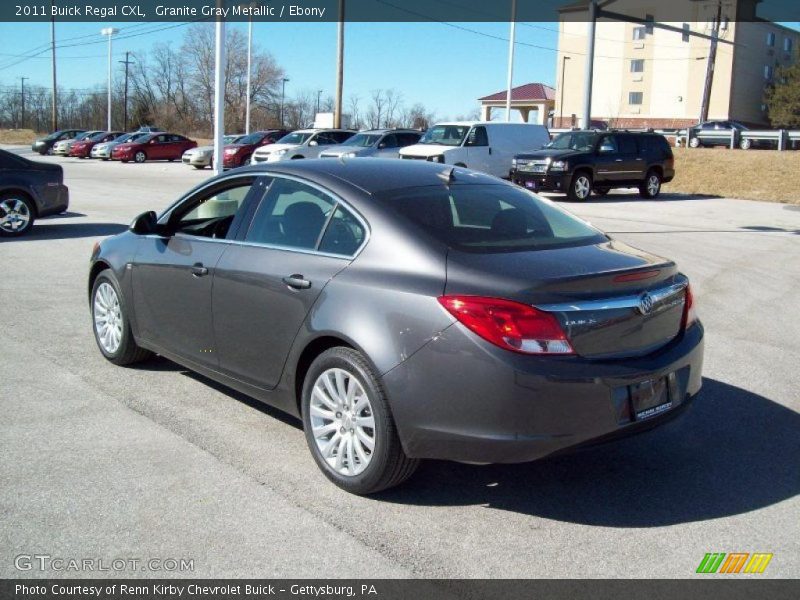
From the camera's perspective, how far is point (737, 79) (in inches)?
2842

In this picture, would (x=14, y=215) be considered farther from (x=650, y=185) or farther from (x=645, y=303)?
(x=650, y=185)

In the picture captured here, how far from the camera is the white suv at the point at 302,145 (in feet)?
97.6

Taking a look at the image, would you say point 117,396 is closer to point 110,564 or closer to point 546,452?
point 110,564

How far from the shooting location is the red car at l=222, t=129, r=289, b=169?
110ft

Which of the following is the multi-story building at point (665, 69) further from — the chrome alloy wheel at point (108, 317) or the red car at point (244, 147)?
the chrome alloy wheel at point (108, 317)

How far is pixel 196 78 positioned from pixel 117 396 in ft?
279

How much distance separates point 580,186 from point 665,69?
5546 centimetres

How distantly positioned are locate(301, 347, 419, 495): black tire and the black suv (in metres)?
18.7

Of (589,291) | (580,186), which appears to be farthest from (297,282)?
(580,186)

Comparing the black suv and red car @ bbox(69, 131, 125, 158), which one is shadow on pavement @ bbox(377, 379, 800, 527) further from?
red car @ bbox(69, 131, 125, 158)

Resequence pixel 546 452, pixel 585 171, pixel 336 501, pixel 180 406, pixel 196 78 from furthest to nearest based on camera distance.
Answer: pixel 196 78 < pixel 585 171 < pixel 180 406 < pixel 336 501 < pixel 546 452

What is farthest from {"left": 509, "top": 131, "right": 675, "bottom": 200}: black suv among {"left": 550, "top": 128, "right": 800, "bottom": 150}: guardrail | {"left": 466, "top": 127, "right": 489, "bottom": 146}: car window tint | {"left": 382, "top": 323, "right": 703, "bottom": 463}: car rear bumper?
{"left": 382, "top": 323, "right": 703, "bottom": 463}: car rear bumper

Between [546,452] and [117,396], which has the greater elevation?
[546,452]
